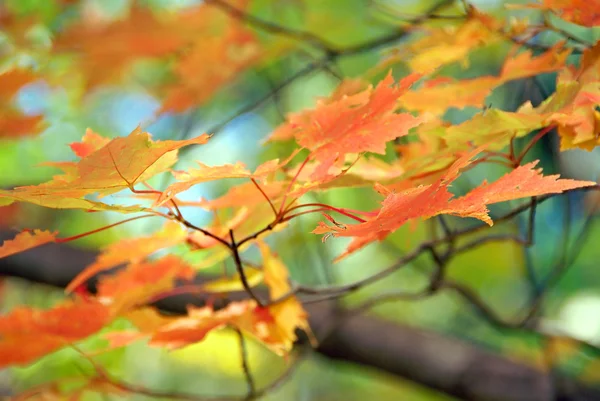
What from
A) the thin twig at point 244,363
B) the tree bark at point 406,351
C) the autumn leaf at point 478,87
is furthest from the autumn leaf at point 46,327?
the tree bark at point 406,351

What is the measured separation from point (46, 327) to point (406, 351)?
30.7 inches

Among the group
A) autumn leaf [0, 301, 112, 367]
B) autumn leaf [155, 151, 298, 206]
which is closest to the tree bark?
autumn leaf [0, 301, 112, 367]

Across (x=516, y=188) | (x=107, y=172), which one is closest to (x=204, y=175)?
(x=107, y=172)

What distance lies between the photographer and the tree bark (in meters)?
1.14

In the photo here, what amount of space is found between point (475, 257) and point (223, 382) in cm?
166

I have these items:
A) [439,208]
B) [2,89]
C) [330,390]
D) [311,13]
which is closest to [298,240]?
[311,13]

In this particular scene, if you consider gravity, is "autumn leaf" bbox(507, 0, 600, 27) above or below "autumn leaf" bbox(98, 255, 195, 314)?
above

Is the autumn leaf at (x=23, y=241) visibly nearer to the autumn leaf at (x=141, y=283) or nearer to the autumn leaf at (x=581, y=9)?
the autumn leaf at (x=141, y=283)

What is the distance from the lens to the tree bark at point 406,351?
1.14 metres

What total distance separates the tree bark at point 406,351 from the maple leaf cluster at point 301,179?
50cm

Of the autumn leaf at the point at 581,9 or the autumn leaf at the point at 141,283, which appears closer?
the autumn leaf at the point at 581,9

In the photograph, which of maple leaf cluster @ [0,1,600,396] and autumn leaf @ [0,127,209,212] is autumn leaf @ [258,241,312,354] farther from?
autumn leaf @ [0,127,209,212]

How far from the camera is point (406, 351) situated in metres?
1.20

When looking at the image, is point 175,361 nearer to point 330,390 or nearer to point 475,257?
point 330,390
